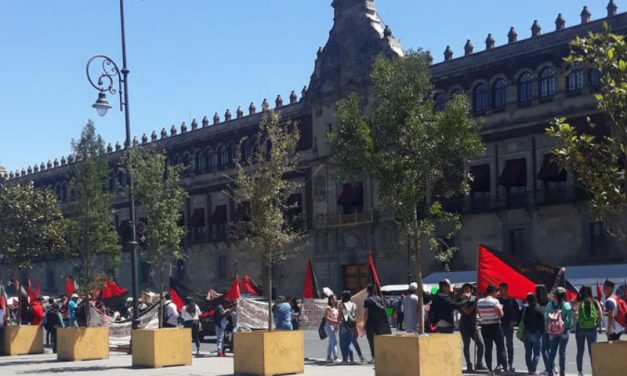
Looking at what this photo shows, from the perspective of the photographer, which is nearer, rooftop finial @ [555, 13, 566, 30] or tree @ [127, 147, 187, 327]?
tree @ [127, 147, 187, 327]

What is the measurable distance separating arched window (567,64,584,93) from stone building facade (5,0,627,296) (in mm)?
56

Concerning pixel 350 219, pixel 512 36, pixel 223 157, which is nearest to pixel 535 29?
pixel 512 36

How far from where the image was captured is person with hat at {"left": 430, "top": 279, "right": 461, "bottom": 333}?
1673cm

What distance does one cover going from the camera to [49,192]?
1427 inches

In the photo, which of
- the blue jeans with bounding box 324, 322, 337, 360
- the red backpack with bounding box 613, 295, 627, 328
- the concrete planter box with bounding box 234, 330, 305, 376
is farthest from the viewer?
the blue jeans with bounding box 324, 322, 337, 360

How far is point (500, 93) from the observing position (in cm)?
4162

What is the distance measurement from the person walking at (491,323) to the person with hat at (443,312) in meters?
0.61

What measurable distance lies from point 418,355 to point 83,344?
447 inches

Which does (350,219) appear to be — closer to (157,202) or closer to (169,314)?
(169,314)

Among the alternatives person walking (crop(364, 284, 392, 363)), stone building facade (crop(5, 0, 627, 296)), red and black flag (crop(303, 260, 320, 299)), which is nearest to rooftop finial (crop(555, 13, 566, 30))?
stone building facade (crop(5, 0, 627, 296))

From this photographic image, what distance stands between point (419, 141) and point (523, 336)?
3.72m

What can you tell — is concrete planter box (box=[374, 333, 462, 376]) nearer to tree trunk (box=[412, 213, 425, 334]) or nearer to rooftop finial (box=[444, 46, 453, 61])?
tree trunk (box=[412, 213, 425, 334])

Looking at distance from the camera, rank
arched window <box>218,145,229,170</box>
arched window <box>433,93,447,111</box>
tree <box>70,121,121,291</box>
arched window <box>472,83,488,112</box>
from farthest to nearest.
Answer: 1. arched window <box>218,145,229,170</box>
2. arched window <box>433,93,447,111</box>
3. arched window <box>472,83,488,112</box>
4. tree <box>70,121,121,291</box>

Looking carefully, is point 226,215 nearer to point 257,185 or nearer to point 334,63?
point 334,63
